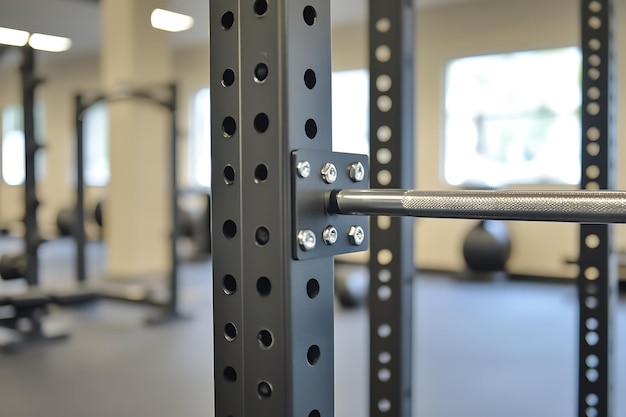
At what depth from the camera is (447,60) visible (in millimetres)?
5172

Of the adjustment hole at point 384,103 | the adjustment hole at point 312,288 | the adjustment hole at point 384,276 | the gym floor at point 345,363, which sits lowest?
the gym floor at point 345,363

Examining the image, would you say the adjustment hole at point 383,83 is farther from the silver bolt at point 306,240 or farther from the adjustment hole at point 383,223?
the silver bolt at point 306,240

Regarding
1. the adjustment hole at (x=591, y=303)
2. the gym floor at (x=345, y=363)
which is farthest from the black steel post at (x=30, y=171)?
the adjustment hole at (x=591, y=303)

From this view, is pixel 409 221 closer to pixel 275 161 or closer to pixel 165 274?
pixel 275 161

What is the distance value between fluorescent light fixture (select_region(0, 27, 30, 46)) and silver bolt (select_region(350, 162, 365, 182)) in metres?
0.69

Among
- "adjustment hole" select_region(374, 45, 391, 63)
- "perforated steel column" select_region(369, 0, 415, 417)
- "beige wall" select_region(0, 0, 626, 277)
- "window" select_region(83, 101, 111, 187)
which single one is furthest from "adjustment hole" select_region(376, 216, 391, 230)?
"window" select_region(83, 101, 111, 187)

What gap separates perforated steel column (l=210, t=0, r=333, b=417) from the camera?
44 cm

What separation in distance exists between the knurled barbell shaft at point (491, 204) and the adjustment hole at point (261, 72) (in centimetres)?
10

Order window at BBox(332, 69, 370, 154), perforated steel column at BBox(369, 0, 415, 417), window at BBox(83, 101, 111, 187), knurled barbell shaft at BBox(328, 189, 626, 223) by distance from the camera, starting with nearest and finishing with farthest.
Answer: knurled barbell shaft at BBox(328, 189, 626, 223) < perforated steel column at BBox(369, 0, 415, 417) < window at BBox(332, 69, 370, 154) < window at BBox(83, 101, 111, 187)

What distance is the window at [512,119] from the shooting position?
4.61 meters

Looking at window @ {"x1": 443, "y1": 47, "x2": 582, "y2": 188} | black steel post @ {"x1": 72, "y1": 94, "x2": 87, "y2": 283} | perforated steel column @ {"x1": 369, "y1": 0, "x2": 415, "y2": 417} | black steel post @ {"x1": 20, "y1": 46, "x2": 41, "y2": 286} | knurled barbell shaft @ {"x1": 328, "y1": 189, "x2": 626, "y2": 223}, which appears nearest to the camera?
knurled barbell shaft @ {"x1": 328, "y1": 189, "x2": 626, "y2": 223}

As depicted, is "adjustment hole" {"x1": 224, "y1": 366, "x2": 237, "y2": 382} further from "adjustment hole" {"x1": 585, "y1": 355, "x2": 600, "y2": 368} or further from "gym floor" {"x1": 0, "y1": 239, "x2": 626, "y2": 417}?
"gym floor" {"x1": 0, "y1": 239, "x2": 626, "y2": 417}

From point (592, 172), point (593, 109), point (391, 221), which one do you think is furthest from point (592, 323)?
point (391, 221)

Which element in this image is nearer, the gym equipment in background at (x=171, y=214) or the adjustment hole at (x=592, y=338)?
the adjustment hole at (x=592, y=338)
